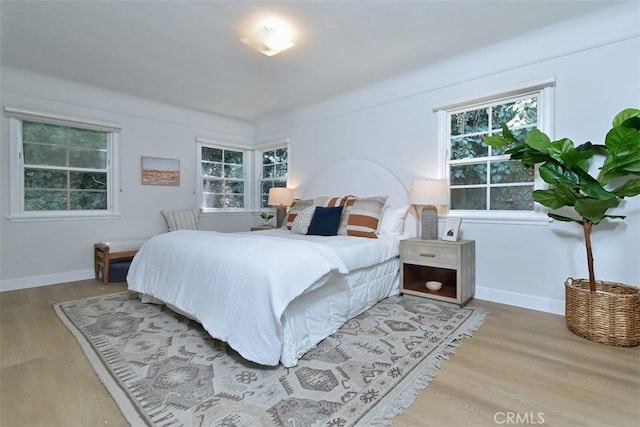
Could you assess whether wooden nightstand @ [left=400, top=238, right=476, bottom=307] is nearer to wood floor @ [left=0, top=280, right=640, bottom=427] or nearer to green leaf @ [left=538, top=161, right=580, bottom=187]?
wood floor @ [left=0, top=280, right=640, bottom=427]

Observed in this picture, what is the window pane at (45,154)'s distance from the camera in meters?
3.49

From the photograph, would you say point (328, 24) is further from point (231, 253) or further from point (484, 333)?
point (484, 333)

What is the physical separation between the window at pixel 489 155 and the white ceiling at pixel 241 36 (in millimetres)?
569

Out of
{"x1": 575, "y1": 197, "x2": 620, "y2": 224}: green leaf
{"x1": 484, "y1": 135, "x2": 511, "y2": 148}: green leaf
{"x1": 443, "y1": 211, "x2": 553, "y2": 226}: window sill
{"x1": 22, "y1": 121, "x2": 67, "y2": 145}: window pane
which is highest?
{"x1": 22, "y1": 121, "x2": 67, "y2": 145}: window pane

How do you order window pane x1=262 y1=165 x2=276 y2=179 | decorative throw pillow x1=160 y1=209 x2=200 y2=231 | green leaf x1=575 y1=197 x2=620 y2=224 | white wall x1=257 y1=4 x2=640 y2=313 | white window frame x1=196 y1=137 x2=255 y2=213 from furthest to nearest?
1. window pane x1=262 y1=165 x2=276 y2=179
2. white window frame x1=196 y1=137 x2=255 y2=213
3. decorative throw pillow x1=160 y1=209 x2=200 y2=231
4. white wall x1=257 y1=4 x2=640 y2=313
5. green leaf x1=575 y1=197 x2=620 y2=224

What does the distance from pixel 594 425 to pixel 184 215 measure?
4.66 metres

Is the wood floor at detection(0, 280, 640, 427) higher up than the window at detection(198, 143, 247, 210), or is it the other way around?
the window at detection(198, 143, 247, 210)

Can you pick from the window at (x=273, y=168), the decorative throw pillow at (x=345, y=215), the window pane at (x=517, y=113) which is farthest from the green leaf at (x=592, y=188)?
the window at (x=273, y=168)

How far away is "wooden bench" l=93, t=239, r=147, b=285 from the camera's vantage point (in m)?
3.61

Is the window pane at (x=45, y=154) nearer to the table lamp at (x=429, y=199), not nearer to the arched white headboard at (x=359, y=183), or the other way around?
the arched white headboard at (x=359, y=183)

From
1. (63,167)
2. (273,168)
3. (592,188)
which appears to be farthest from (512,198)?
(63,167)

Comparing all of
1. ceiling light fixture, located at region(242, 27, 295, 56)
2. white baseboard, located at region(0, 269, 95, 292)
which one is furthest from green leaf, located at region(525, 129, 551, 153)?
white baseboard, located at region(0, 269, 95, 292)

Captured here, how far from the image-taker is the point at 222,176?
206 inches

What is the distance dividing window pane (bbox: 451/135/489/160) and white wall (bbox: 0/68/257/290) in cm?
365
